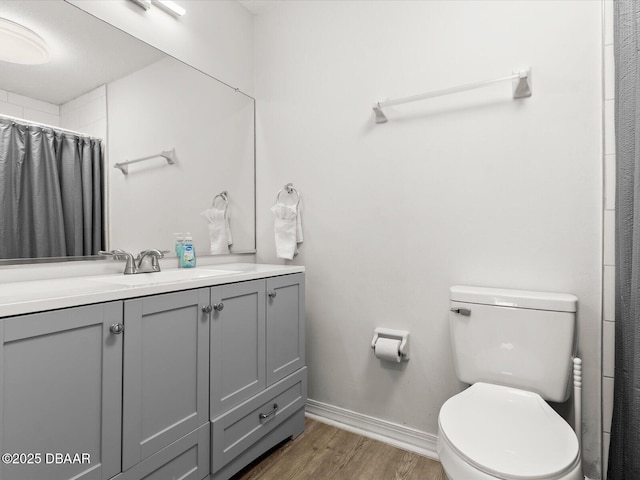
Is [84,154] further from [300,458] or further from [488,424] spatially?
[488,424]

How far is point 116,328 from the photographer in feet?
3.29

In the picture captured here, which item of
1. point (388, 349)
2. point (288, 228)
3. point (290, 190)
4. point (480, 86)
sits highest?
point (480, 86)

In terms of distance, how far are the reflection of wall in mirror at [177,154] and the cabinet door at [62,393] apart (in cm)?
68

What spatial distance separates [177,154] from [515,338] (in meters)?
1.82

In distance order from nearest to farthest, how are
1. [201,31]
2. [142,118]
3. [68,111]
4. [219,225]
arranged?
[68,111] → [142,118] → [201,31] → [219,225]

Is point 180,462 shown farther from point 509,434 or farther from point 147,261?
point 509,434

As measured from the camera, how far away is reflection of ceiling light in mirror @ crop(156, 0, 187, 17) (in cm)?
170

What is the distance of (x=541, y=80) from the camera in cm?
145

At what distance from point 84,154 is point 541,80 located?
1.97 m

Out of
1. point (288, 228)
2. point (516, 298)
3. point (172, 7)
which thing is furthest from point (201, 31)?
point (516, 298)

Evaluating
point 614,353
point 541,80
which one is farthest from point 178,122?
point 614,353

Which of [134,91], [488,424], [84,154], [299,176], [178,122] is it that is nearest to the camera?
[488,424]

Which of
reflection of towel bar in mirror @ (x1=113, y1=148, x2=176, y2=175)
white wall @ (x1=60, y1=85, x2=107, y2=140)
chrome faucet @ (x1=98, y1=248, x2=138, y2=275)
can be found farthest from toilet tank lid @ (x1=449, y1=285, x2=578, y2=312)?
white wall @ (x1=60, y1=85, x2=107, y2=140)

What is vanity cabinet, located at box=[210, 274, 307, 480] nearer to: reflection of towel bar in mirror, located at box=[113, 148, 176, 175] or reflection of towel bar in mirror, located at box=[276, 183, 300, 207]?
reflection of towel bar in mirror, located at box=[276, 183, 300, 207]
